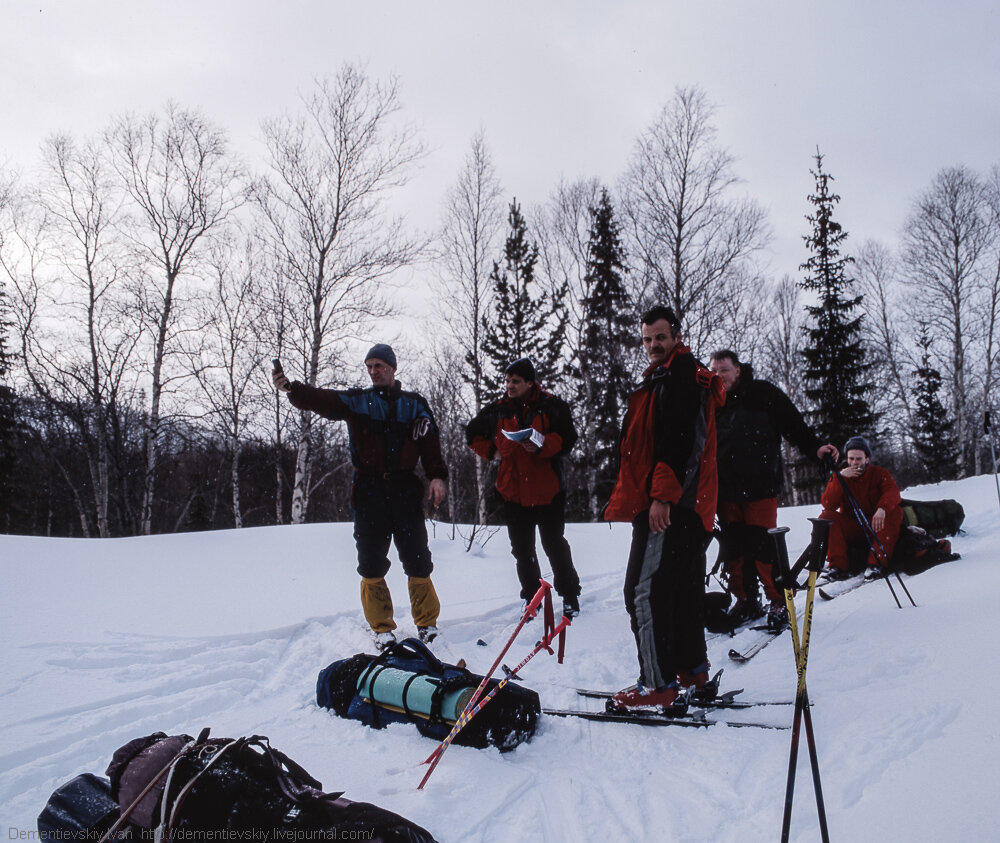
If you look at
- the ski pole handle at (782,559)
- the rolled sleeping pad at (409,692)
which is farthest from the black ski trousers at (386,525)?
the ski pole handle at (782,559)

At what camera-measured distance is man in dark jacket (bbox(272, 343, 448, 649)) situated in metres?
3.49

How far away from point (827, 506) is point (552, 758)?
3.95m

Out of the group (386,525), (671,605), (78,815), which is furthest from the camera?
(386,525)

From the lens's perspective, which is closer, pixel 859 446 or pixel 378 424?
pixel 378 424

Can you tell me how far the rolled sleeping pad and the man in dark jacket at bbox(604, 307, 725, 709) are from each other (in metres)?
0.72

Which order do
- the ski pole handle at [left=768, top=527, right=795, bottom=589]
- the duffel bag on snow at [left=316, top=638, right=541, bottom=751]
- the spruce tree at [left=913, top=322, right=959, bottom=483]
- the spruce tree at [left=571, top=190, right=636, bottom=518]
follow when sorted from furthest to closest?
the spruce tree at [left=913, top=322, right=959, bottom=483], the spruce tree at [left=571, top=190, right=636, bottom=518], the duffel bag on snow at [left=316, top=638, right=541, bottom=751], the ski pole handle at [left=768, top=527, right=795, bottom=589]

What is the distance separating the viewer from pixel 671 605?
2459 millimetres

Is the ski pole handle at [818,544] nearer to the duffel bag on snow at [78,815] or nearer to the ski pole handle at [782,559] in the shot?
the ski pole handle at [782,559]

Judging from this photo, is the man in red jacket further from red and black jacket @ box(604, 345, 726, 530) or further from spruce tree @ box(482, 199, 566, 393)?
spruce tree @ box(482, 199, 566, 393)

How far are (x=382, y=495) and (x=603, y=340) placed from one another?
657 inches

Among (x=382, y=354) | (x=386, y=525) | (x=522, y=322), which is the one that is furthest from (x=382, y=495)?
(x=522, y=322)

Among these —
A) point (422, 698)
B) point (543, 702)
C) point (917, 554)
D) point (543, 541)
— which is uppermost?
point (543, 541)

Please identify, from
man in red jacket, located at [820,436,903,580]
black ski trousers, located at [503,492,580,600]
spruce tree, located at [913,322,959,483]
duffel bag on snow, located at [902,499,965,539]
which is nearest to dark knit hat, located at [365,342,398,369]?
black ski trousers, located at [503,492,580,600]

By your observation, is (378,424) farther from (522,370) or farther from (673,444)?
(673,444)
